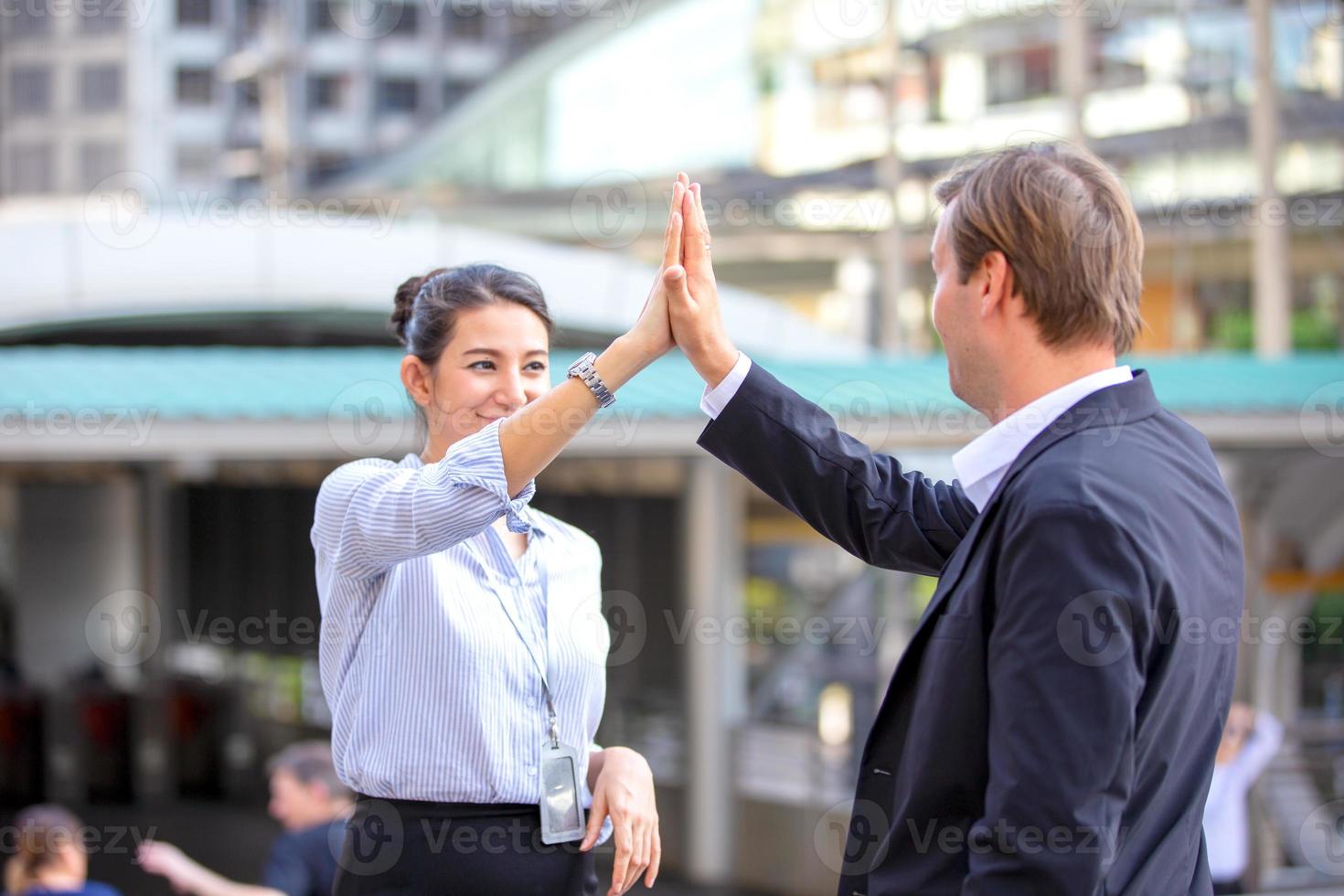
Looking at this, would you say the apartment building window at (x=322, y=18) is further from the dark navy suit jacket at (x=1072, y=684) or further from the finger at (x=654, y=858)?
the dark navy suit jacket at (x=1072, y=684)

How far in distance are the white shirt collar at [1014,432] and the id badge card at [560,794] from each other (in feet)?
2.13

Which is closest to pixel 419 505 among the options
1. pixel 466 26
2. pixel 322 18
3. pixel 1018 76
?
pixel 1018 76

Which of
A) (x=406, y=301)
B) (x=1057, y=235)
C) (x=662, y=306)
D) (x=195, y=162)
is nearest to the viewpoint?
(x=1057, y=235)

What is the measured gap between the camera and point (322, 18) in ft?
171

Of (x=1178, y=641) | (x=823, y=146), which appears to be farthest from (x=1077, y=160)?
(x=823, y=146)

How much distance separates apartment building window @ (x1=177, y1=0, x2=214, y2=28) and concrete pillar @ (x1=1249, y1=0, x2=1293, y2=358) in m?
43.5

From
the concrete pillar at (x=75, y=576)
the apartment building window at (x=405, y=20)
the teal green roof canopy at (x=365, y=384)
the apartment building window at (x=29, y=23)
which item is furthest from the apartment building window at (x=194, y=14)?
the teal green roof canopy at (x=365, y=384)

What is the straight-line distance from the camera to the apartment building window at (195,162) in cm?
4947

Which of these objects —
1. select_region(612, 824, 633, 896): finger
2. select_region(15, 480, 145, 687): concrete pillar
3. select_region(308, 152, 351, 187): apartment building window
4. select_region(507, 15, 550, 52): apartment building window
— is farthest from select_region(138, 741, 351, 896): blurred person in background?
select_region(308, 152, 351, 187): apartment building window

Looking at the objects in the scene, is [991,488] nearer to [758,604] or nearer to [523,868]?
[523,868]

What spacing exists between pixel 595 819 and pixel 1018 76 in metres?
23.0

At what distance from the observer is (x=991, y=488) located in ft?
5.66

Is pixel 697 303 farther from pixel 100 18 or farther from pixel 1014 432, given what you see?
pixel 100 18

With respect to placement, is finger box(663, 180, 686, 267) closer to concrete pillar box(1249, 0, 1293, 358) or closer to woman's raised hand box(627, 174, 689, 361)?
woman's raised hand box(627, 174, 689, 361)
